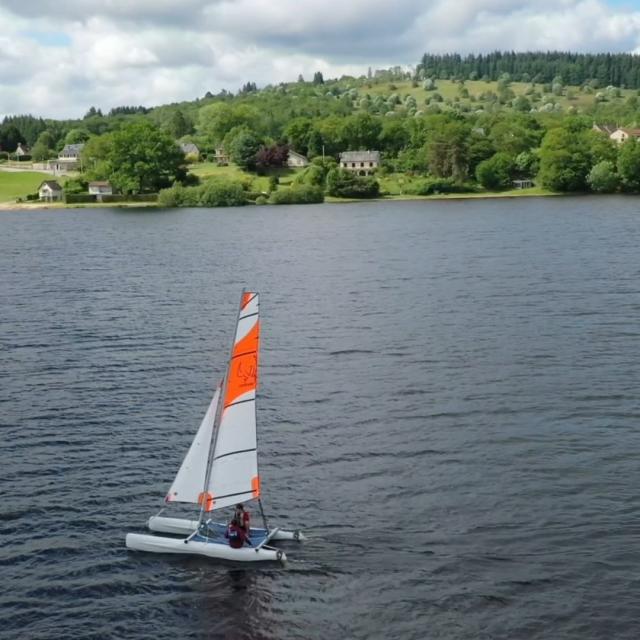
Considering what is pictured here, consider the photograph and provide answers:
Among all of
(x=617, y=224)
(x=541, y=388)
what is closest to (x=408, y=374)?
(x=541, y=388)

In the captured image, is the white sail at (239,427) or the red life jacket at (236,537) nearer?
the white sail at (239,427)

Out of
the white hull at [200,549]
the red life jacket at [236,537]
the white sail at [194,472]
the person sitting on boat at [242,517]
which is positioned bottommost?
the white hull at [200,549]

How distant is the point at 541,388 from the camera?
58.1 metres

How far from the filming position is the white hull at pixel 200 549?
120 ft

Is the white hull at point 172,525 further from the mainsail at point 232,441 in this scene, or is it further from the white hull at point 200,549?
the mainsail at point 232,441

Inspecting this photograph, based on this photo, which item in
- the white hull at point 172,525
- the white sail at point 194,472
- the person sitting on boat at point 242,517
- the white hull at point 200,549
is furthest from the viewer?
the white hull at point 172,525

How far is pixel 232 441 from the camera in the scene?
36.8 metres

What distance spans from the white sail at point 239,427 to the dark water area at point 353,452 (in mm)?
3174

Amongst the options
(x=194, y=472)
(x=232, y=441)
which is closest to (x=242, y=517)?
(x=194, y=472)

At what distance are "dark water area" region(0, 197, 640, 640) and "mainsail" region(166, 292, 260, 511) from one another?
117 inches

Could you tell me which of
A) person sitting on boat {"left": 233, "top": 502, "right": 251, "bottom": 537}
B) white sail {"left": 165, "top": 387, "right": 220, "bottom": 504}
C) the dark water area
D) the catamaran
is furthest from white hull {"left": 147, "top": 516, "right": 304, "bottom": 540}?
person sitting on boat {"left": 233, "top": 502, "right": 251, "bottom": 537}

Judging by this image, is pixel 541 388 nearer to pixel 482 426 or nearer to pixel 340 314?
pixel 482 426

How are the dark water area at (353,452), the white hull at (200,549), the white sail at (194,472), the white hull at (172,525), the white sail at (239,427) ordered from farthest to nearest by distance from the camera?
the white hull at (172,525)
the white sail at (194,472)
the white hull at (200,549)
the white sail at (239,427)
the dark water area at (353,452)

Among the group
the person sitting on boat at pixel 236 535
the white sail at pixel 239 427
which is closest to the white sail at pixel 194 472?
the white sail at pixel 239 427
